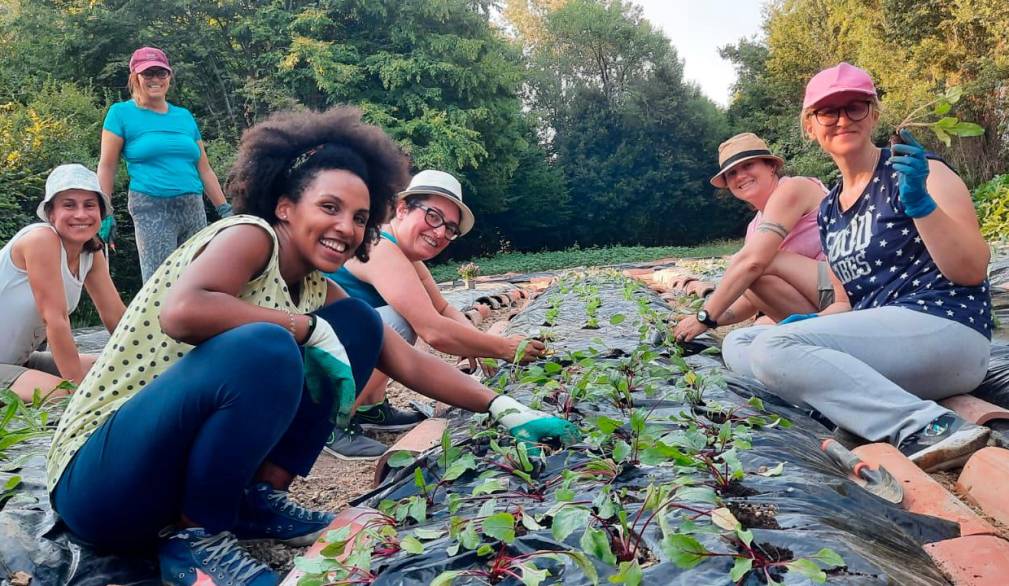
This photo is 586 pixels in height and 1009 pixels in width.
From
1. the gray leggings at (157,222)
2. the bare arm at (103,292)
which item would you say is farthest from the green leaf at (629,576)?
the gray leggings at (157,222)

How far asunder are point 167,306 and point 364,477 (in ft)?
3.85

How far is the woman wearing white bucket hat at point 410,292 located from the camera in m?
2.50

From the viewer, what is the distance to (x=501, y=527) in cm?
107

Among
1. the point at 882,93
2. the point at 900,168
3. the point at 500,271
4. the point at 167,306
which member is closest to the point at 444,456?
the point at 167,306

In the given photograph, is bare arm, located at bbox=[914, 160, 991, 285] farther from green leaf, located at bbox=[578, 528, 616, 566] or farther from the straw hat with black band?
green leaf, located at bbox=[578, 528, 616, 566]

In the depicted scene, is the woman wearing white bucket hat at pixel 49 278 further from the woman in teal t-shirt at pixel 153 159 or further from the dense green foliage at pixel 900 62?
the dense green foliage at pixel 900 62

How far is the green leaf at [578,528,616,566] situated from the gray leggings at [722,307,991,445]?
4.30 feet

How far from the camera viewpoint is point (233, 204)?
180cm

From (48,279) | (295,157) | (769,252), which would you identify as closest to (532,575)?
(295,157)

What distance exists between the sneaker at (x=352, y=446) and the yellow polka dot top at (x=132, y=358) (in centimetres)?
104

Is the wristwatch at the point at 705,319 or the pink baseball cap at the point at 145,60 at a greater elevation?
the pink baseball cap at the point at 145,60

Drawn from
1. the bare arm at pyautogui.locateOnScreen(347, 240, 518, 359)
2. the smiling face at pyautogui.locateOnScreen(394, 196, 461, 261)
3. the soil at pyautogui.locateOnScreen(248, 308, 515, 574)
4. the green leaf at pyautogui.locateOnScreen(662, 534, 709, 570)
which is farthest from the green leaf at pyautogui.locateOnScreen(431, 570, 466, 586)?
the smiling face at pyautogui.locateOnScreen(394, 196, 461, 261)

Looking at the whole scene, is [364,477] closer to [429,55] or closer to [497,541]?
[497,541]

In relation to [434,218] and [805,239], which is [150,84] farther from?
[805,239]
